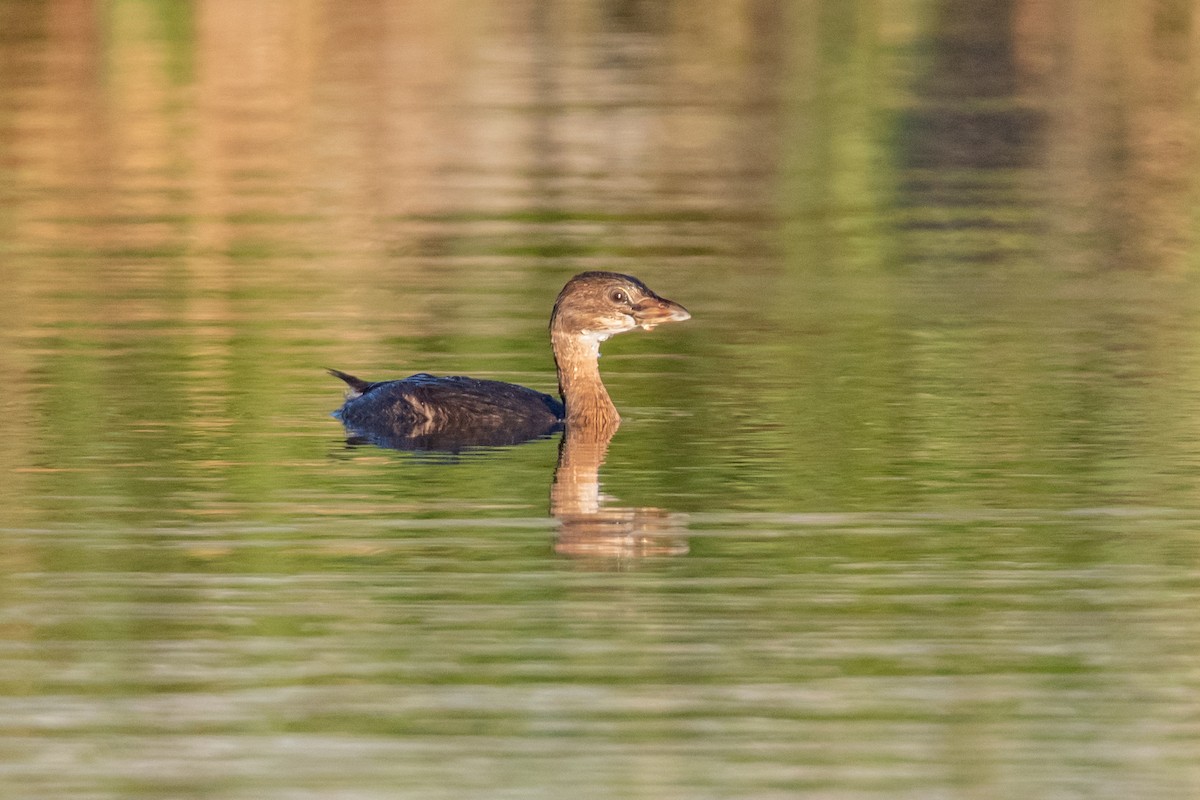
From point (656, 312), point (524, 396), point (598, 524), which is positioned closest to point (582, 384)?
point (524, 396)

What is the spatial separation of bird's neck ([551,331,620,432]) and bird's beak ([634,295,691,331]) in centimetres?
26

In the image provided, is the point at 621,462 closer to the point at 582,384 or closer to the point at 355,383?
the point at 582,384

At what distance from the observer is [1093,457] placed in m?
12.5

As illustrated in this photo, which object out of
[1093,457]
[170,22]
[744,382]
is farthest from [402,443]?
[170,22]

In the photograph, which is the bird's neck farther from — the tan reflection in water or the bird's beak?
the tan reflection in water

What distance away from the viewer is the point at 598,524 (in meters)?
11.3

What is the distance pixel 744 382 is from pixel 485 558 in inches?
169

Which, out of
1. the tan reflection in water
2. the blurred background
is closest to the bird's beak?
the blurred background

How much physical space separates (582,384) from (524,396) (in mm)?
300

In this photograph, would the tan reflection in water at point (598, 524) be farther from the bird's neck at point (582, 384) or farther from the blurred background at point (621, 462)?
the bird's neck at point (582, 384)

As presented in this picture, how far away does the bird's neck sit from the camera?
13.8 metres

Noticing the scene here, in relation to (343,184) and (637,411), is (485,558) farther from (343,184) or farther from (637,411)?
(343,184)

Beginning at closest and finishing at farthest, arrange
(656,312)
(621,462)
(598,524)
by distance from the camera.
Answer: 1. (598,524)
2. (621,462)
3. (656,312)

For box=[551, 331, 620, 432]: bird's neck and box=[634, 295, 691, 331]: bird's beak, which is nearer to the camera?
box=[551, 331, 620, 432]: bird's neck
